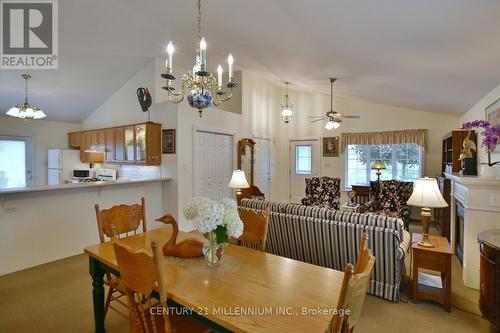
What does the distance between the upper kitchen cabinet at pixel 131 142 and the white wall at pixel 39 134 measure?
114 cm

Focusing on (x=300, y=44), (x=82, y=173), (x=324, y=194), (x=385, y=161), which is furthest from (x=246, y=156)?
(x=82, y=173)

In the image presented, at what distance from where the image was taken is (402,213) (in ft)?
15.3

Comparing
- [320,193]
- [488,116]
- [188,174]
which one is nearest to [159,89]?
[188,174]

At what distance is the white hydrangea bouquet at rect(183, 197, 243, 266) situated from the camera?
1515mm

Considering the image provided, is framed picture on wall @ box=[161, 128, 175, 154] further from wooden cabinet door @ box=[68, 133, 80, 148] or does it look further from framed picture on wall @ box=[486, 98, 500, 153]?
framed picture on wall @ box=[486, 98, 500, 153]

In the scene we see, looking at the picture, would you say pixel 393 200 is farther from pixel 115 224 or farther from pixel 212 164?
pixel 115 224

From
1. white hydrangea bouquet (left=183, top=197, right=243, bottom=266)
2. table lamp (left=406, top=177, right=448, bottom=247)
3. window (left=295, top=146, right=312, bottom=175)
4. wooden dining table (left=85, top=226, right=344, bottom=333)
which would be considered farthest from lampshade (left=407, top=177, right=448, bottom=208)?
window (left=295, top=146, right=312, bottom=175)

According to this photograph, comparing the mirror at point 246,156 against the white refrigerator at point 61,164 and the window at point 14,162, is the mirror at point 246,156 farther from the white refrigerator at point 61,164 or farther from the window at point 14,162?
the window at point 14,162

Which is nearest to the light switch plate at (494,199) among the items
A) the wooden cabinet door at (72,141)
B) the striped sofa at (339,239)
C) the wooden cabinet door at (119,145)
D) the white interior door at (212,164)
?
the striped sofa at (339,239)

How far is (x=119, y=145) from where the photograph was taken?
5.42 meters

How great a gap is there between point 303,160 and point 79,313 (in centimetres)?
649

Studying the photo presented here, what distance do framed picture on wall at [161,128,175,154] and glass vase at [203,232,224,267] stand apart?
347cm

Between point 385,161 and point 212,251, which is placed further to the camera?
point 385,161

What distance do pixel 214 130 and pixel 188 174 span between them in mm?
1135
